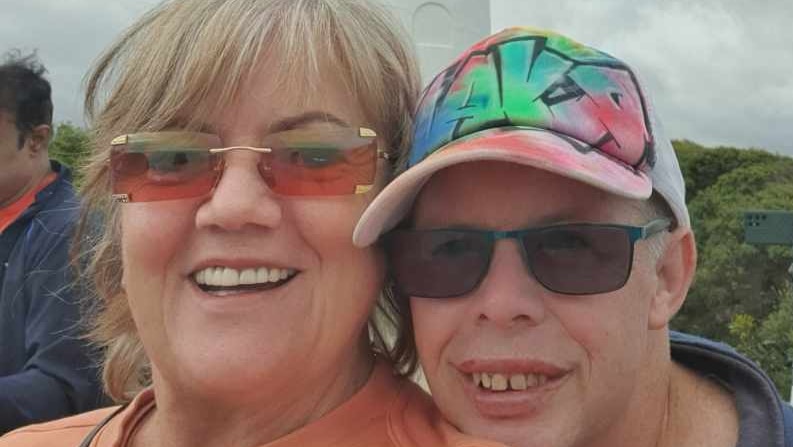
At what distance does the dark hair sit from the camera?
3.90 metres

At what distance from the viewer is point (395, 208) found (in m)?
1.66

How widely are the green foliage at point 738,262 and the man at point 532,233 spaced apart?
430 inches

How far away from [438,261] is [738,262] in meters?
14.2

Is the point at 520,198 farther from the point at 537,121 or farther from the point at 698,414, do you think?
the point at 698,414

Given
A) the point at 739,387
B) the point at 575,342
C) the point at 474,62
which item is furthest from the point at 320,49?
the point at 739,387

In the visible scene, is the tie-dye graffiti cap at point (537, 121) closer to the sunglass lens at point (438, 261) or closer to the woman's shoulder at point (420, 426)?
the sunglass lens at point (438, 261)

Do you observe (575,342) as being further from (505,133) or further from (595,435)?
(505,133)

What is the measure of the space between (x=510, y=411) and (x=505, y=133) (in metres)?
0.47

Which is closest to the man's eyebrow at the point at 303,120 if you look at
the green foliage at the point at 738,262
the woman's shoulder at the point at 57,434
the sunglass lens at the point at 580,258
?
the sunglass lens at the point at 580,258

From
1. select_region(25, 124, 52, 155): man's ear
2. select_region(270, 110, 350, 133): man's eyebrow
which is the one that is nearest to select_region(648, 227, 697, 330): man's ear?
select_region(270, 110, 350, 133): man's eyebrow

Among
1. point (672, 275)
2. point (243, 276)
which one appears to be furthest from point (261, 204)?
point (672, 275)

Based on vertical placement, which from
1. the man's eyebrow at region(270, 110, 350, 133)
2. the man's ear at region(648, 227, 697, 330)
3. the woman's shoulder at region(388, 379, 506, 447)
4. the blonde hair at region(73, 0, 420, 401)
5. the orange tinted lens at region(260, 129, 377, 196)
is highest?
the blonde hair at region(73, 0, 420, 401)

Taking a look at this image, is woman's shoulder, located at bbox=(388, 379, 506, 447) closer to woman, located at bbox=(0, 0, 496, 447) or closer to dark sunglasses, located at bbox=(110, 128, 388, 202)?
woman, located at bbox=(0, 0, 496, 447)

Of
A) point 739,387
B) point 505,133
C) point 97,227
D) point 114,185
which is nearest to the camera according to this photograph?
point 505,133
